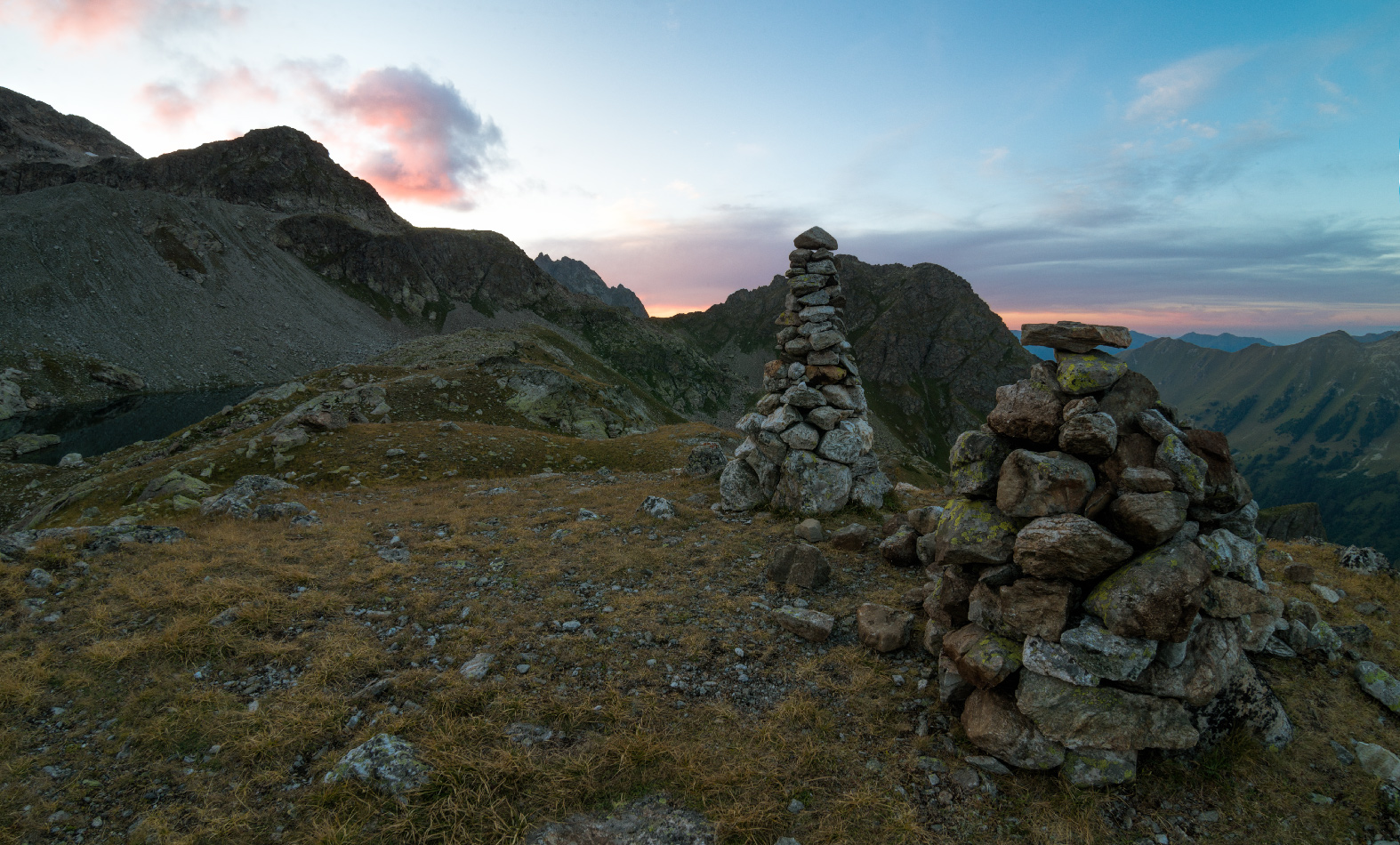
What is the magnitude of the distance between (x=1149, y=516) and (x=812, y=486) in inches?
496

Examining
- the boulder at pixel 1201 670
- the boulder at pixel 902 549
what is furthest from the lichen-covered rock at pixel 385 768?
the boulder at pixel 902 549

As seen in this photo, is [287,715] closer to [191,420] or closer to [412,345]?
[191,420]

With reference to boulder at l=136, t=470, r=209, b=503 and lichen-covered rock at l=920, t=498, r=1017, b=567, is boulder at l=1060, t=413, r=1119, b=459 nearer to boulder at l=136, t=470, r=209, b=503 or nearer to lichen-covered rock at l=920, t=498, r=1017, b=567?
lichen-covered rock at l=920, t=498, r=1017, b=567

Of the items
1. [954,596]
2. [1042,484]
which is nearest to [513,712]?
[954,596]

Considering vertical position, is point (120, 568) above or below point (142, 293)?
below

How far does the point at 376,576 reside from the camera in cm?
1373

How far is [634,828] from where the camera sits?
690cm

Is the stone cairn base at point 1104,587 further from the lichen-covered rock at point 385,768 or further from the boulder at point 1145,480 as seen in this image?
the lichen-covered rock at point 385,768

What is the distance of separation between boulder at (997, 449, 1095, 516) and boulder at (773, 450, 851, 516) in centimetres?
1079

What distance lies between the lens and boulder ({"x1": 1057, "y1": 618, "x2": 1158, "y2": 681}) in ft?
24.5

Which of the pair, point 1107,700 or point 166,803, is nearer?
point 166,803

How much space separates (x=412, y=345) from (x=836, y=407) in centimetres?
11372

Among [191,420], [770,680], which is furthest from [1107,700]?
[191,420]

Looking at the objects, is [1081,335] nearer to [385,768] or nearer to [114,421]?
[385,768]
